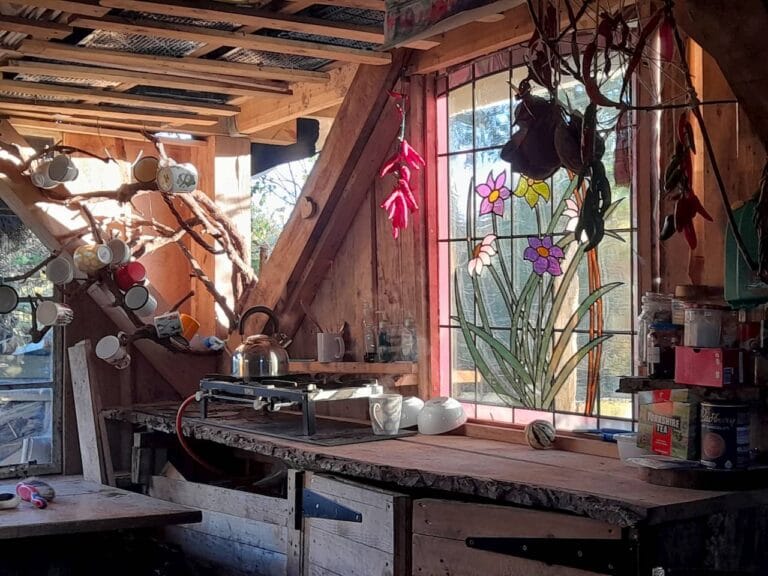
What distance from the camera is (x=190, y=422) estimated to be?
4031 millimetres

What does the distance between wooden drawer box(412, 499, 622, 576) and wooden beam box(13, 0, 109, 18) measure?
5.88ft

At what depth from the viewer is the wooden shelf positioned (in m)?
3.86

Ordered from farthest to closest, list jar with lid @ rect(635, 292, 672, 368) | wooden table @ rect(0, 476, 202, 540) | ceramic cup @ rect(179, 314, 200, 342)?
ceramic cup @ rect(179, 314, 200, 342)
wooden table @ rect(0, 476, 202, 540)
jar with lid @ rect(635, 292, 672, 368)

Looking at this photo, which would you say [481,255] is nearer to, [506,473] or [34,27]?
[506,473]

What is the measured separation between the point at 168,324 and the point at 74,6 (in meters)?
1.62

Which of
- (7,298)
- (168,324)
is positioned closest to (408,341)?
(168,324)

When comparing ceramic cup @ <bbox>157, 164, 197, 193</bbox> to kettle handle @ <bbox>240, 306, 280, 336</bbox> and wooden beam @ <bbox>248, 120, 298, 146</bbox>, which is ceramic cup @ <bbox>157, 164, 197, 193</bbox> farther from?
wooden beam @ <bbox>248, 120, 298, 146</bbox>

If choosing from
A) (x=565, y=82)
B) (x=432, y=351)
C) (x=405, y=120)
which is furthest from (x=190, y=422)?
(x=565, y=82)

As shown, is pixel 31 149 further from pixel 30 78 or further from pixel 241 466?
pixel 241 466

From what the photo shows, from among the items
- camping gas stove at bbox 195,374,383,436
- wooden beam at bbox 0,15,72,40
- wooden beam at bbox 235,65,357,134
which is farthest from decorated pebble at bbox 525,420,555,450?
wooden beam at bbox 0,15,72,40

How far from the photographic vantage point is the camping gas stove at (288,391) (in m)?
3.56

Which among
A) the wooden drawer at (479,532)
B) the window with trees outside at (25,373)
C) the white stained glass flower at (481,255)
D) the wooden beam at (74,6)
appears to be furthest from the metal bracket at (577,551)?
the window with trees outside at (25,373)

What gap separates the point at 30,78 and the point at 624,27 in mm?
2706

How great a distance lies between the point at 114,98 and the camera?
424 cm
